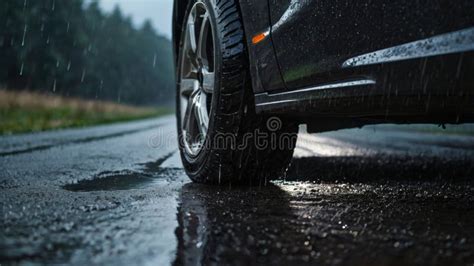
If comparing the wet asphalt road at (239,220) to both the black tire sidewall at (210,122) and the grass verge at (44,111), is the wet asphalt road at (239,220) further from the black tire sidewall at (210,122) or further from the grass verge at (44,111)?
the grass verge at (44,111)

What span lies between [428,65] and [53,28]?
209 ft

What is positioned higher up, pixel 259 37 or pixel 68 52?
pixel 68 52

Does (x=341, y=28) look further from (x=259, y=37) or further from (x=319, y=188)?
(x=319, y=188)

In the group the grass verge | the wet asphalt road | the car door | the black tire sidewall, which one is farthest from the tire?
the grass verge

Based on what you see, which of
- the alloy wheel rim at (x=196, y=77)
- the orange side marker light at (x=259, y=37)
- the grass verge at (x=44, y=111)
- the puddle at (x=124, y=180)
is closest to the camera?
the orange side marker light at (x=259, y=37)

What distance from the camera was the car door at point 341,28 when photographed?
183cm

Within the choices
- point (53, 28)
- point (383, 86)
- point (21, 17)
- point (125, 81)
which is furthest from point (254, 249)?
point (125, 81)

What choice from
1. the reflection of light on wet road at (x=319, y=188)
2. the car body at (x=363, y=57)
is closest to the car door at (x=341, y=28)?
the car body at (x=363, y=57)

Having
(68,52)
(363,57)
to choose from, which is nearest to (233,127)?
(363,57)

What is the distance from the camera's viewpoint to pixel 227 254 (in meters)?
1.55

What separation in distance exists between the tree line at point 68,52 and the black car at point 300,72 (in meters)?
46.2

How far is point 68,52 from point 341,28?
6514 cm

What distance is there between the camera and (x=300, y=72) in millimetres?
2455

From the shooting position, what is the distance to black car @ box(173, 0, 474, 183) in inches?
73.3
